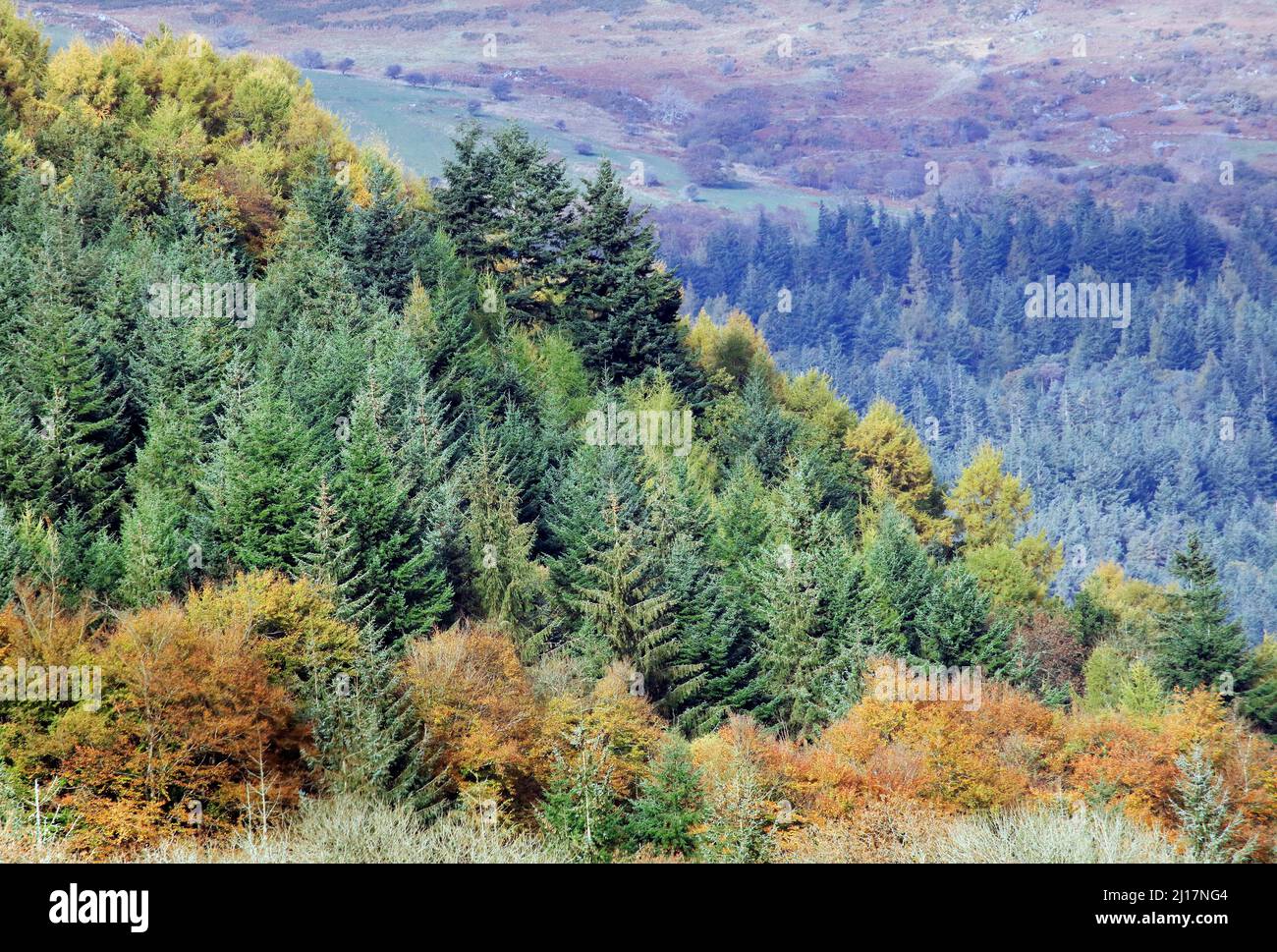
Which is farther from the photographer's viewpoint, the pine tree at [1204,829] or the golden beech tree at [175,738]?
the golden beech tree at [175,738]

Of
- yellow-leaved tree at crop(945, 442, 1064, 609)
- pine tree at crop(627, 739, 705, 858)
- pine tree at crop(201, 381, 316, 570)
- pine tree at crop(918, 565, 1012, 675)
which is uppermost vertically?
pine tree at crop(201, 381, 316, 570)

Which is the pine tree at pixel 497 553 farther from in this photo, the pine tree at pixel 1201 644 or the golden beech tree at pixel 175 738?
the pine tree at pixel 1201 644

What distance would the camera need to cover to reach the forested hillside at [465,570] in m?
39.1

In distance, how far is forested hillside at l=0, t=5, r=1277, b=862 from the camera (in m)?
39.1

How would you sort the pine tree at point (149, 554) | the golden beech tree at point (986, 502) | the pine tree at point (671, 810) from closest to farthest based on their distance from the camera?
the pine tree at point (671, 810) → the pine tree at point (149, 554) → the golden beech tree at point (986, 502)

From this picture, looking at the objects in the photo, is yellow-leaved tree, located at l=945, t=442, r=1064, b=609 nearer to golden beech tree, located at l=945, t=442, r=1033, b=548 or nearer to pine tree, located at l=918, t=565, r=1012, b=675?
golden beech tree, located at l=945, t=442, r=1033, b=548

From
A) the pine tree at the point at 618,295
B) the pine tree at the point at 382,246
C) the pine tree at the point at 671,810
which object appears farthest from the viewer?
the pine tree at the point at 618,295

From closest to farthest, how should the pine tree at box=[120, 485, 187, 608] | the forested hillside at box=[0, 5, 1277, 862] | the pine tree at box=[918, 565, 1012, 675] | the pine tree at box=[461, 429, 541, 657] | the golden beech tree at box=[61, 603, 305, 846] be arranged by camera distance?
the golden beech tree at box=[61, 603, 305, 846], the forested hillside at box=[0, 5, 1277, 862], the pine tree at box=[120, 485, 187, 608], the pine tree at box=[461, 429, 541, 657], the pine tree at box=[918, 565, 1012, 675]

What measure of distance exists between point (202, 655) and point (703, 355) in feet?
225

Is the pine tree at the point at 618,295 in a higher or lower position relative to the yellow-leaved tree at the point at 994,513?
higher

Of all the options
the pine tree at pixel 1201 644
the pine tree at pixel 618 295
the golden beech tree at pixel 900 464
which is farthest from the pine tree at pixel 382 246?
the pine tree at pixel 1201 644

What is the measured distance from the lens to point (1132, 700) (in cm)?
7656

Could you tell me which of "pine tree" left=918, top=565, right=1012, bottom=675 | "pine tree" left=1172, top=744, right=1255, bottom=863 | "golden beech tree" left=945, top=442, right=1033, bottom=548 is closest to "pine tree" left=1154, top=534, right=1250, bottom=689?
"pine tree" left=918, top=565, right=1012, bottom=675

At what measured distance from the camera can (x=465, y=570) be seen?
62.8 meters
